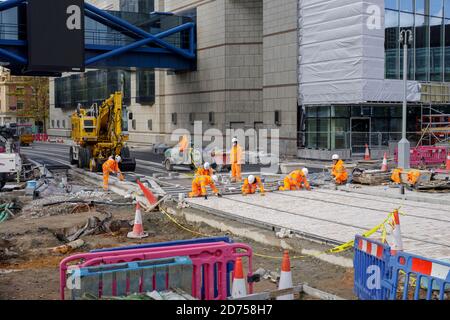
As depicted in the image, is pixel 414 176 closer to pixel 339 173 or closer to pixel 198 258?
pixel 339 173

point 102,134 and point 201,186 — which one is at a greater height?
point 102,134

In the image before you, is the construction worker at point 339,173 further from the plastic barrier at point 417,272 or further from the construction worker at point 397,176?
the plastic barrier at point 417,272

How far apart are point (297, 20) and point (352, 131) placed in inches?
314

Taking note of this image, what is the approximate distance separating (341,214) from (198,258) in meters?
7.79

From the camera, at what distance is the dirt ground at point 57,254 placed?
29.0 ft

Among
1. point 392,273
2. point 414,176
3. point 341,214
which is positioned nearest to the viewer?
point 392,273

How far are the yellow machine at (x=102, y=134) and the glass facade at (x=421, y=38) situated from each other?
16198 mm

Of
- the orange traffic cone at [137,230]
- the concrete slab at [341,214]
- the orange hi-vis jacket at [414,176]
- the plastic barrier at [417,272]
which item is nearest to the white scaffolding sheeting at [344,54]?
the orange hi-vis jacket at [414,176]

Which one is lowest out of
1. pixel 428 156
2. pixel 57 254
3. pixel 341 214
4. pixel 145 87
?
pixel 57 254

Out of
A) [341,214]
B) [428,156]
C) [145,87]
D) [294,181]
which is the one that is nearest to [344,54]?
[428,156]

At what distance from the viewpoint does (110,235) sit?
13.5 m

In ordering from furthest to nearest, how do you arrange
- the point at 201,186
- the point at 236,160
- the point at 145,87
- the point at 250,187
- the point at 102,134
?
the point at 145,87 < the point at 102,134 < the point at 236,160 < the point at 250,187 < the point at 201,186

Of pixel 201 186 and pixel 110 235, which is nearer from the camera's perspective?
pixel 110 235
